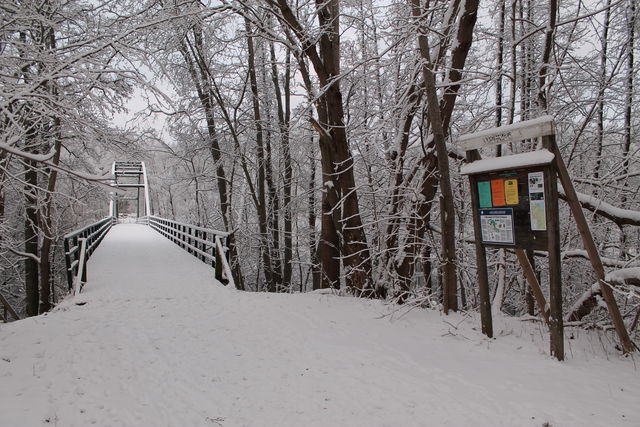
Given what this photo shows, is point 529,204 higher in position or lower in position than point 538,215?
higher

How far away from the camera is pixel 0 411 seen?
3094 mm

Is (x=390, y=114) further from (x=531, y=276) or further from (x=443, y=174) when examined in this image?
(x=531, y=276)

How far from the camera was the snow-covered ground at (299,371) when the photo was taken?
9.96ft

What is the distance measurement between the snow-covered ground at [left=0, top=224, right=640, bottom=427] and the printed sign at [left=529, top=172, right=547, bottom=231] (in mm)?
1230

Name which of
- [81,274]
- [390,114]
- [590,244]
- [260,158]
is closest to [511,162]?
[590,244]

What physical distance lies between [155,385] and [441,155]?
389 centimetres

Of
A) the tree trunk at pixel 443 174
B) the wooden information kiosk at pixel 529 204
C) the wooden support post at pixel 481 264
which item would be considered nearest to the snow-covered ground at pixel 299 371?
the wooden support post at pixel 481 264

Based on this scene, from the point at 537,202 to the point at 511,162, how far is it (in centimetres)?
43

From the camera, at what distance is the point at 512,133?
3.83 metres

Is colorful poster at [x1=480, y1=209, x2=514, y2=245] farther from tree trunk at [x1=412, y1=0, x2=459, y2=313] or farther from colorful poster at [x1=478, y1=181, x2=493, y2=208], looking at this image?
tree trunk at [x1=412, y1=0, x2=459, y2=313]

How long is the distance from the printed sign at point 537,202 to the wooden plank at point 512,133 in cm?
36

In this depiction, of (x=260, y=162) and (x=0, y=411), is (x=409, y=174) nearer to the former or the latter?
(x=0, y=411)

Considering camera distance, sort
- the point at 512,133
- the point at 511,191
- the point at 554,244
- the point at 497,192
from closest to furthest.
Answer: the point at 554,244
the point at 512,133
the point at 511,191
the point at 497,192

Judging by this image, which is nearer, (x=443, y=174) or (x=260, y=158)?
(x=443, y=174)
